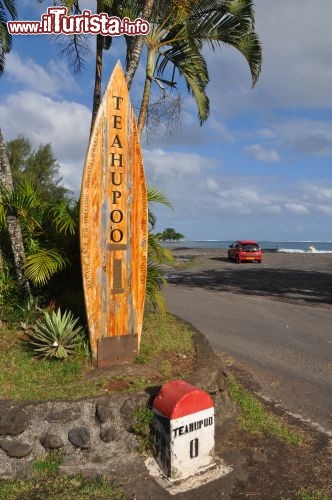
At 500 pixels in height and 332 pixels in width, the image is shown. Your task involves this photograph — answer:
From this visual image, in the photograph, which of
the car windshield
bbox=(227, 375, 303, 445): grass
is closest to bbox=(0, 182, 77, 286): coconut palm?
bbox=(227, 375, 303, 445): grass

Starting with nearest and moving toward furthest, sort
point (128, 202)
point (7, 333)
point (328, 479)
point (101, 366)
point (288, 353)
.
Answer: point (328, 479) < point (101, 366) < point (128, 202) < point (7, 333) < point (288, 353)

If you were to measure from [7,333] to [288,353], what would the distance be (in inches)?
193

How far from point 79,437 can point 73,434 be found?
62 mm

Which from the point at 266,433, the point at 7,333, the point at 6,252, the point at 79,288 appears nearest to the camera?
the point at 266,433

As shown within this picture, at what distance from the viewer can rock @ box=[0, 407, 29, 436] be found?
155 inches

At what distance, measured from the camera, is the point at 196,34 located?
34.1ft

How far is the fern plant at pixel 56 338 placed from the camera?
5.24 metres

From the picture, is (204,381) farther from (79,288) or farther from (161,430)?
(79,288)

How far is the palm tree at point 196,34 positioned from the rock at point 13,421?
22.5 feet

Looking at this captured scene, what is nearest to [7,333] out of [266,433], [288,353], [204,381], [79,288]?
[79,288]

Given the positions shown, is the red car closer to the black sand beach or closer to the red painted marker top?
the black sand beach

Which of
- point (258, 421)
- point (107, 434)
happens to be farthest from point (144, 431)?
point (258, 421)

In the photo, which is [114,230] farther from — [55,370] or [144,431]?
[144,431]

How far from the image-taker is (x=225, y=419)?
4.91 m
